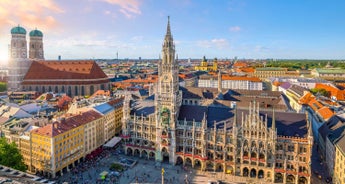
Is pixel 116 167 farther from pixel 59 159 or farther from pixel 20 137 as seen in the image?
pixel 20 137

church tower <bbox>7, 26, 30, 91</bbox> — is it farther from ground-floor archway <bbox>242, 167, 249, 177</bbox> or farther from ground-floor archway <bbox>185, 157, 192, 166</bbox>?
ground-floor archway <bbox>242, 167, 249, 177</bbox>

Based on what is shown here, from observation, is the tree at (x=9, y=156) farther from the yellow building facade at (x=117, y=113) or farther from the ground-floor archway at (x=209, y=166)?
the ground-floor archway at (x=209, y=166)

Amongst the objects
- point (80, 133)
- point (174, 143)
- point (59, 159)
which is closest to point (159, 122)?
point (174, 143)

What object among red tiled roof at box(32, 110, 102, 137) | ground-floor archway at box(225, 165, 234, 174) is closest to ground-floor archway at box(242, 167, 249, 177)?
ground-floor archway at box(225, 165, 234, 174)

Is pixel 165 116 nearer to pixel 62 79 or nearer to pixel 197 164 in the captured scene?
pixel 197 164

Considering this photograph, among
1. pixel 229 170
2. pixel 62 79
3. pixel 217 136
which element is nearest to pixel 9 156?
pixel 217 136
